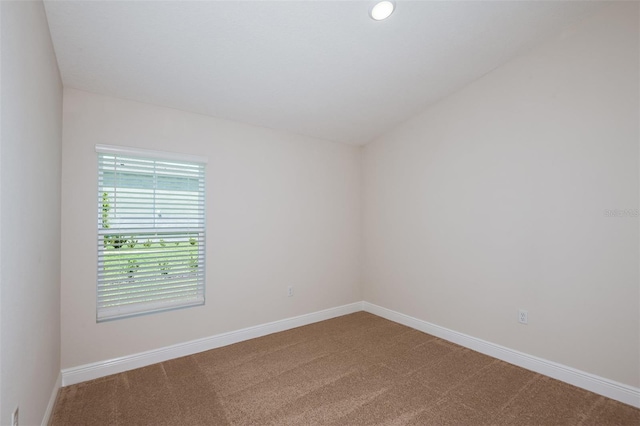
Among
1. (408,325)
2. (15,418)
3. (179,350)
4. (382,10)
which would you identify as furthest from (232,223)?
(408,325)

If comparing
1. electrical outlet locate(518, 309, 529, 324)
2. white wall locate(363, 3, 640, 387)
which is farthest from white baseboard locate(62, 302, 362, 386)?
electrical outlet locate(518, 309, 529, 324)

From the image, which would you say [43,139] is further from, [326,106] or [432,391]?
[432,391]

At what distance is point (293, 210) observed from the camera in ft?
12.6

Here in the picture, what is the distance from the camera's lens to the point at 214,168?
10.5 ft

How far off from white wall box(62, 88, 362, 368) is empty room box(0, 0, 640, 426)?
0.02 m

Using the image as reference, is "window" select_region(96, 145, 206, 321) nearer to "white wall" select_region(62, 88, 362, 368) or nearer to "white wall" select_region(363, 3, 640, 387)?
"white wall" select_region(62, 88, 362, 368)

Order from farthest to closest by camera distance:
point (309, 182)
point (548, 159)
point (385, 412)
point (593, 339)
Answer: point (309, 182), point (548, 159), point (593, 339), point (385, 412)

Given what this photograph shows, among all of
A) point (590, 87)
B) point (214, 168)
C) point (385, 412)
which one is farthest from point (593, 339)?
point (214, 168)

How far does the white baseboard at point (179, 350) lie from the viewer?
2506 mm

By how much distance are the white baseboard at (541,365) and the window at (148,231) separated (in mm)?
2593

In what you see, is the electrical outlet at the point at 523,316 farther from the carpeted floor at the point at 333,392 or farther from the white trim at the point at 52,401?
the white trim at the point at 52,401

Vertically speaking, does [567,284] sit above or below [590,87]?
below

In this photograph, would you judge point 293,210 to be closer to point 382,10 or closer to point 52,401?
point 382,10

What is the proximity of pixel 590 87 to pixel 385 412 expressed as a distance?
9.73 ft
